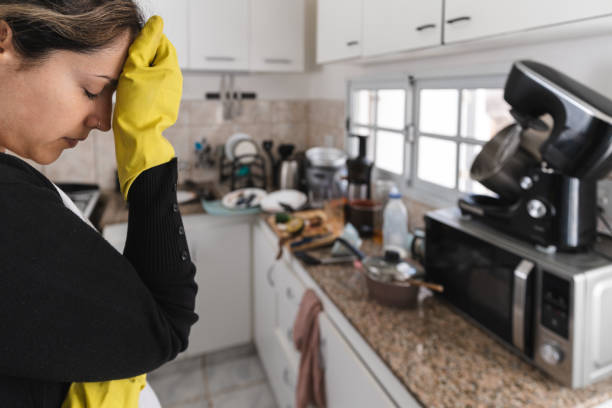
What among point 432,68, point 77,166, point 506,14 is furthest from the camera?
point 77,166

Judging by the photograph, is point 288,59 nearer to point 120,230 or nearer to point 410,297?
point 120,230

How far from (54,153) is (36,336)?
24 centimetres

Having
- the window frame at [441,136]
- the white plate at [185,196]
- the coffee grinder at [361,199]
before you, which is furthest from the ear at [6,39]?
the white plate at [185,196]

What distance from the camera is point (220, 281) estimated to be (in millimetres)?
2482

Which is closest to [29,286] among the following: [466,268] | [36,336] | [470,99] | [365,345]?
[36,336]

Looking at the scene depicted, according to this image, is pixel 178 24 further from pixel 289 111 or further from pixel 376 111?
pixel 376 111

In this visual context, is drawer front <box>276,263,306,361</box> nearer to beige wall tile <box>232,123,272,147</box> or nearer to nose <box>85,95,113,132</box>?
nose <box>85,95,113,132</box>

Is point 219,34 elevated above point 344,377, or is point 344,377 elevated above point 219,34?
point 219,34

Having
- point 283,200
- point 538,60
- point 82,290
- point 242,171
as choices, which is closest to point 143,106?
point 82,290

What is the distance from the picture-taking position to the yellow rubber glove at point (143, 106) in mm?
551

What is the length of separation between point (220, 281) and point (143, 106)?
2028mm

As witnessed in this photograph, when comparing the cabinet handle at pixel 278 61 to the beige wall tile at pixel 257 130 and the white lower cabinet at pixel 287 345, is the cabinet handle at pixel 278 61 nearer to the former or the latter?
the beige wall tile at pixel 257 130

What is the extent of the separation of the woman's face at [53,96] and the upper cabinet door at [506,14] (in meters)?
0.86

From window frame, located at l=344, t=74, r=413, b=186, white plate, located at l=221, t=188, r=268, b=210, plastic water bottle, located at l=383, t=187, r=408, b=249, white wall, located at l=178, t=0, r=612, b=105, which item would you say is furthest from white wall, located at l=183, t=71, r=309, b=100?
plastic water bottle, located at l=383, t=187, r=408, b=249
